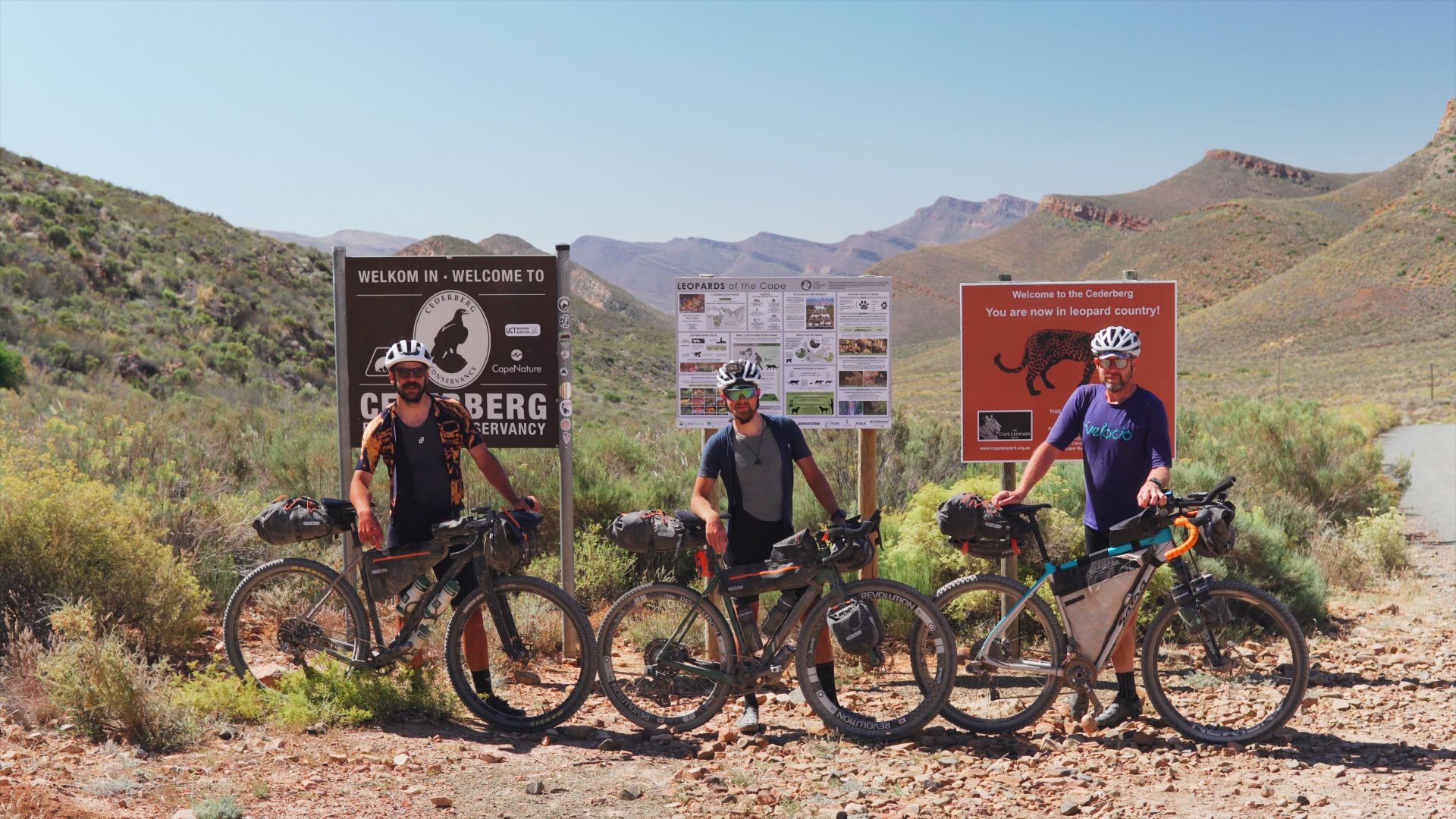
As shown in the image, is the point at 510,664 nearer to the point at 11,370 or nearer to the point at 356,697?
the point at 356,697

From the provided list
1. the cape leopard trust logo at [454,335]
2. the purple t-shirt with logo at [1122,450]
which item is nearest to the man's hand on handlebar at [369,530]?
the cape leopard trust logo at [454,335]

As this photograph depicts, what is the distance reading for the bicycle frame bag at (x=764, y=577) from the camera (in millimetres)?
5703

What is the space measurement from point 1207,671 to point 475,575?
4.35 meters

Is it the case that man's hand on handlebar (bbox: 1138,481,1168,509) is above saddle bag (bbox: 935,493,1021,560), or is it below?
above

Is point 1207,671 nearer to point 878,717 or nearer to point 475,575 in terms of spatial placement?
point 878,717

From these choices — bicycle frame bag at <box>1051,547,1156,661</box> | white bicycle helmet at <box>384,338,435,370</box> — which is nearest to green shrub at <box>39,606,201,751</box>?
white bicycle helmet at <box>384,338,435,370</box>

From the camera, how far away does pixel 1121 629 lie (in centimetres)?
568

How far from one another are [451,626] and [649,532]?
115 centimetres

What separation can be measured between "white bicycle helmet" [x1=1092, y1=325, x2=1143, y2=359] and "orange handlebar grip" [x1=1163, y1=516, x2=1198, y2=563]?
2.82 feet

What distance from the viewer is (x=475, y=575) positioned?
5977 mm

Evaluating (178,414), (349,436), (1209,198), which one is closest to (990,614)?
(349,436)

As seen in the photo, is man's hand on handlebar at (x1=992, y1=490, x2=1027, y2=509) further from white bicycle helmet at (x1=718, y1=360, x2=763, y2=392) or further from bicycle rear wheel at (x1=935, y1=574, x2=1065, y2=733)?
white bicycle helmet at (x1=718, y1=360, x2=763, y2=392)

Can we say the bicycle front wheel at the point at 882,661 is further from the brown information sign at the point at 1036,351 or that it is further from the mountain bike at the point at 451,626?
the brown information sign at the point at 1036,351

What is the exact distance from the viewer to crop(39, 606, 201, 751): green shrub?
17.5 ft
